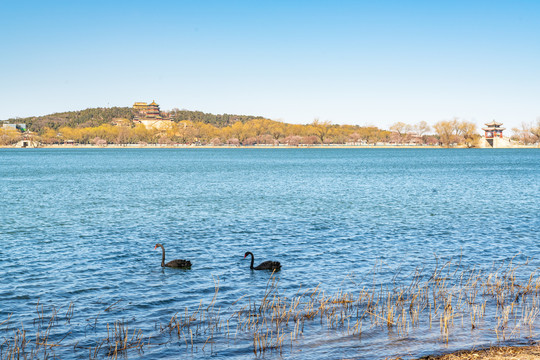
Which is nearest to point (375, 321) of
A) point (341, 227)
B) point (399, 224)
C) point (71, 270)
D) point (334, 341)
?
point (334, 341)

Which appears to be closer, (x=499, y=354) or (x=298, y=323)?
(x=499, y=354)

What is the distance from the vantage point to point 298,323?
1227cm

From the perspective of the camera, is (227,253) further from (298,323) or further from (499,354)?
(499,354)

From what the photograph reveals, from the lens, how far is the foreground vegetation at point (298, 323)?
11375mm

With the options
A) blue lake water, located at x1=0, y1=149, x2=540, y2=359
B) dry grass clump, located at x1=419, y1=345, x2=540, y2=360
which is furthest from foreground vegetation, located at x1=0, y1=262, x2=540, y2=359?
dry grass clump, located at x1=419, y1=345, x2=540, y2=360

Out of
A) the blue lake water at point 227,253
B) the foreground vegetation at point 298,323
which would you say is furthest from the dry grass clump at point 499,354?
the foreground vegetation at point 298,323

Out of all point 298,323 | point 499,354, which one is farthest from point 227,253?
point 499,354

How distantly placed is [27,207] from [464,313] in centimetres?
3424

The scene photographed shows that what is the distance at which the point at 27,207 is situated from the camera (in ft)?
127

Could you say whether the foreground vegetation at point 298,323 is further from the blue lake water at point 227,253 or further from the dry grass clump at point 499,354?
the dry grass clump at point 499,354

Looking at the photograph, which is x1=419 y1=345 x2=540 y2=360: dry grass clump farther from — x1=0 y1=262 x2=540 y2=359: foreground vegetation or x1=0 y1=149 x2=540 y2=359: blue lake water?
x1=0 y1=262 x2=540 y2=359: foreground vegetation

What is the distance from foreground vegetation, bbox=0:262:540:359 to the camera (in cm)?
1138

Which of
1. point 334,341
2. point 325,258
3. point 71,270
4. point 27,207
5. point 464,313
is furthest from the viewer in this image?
point 27,207

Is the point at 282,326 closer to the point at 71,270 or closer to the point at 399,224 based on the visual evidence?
the point at 71,270
